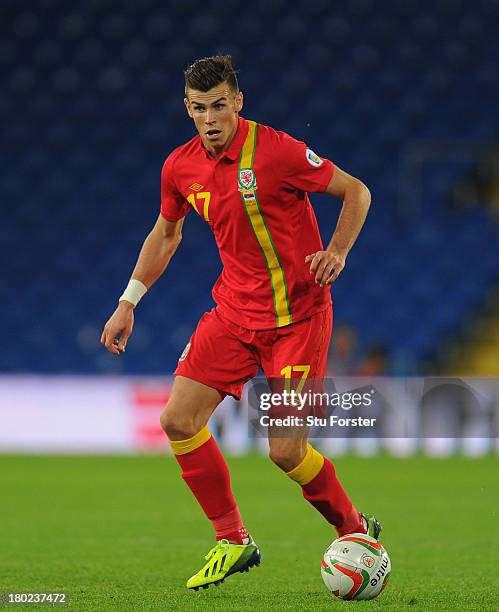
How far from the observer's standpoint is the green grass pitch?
3.58 meters

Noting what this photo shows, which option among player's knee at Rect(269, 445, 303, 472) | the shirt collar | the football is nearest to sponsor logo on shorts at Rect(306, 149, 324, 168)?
the shirt collar

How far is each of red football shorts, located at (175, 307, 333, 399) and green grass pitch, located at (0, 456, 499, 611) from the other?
698 mm

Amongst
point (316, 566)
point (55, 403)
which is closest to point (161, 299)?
point (55, 403)

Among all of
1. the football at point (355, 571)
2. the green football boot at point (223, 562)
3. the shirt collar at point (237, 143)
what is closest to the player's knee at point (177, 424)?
the green football boot at point (223, 562)

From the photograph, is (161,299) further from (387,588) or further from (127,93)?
(387,588)

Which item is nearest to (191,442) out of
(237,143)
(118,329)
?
(118,329)

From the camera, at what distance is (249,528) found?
221 inches

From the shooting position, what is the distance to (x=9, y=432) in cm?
1040

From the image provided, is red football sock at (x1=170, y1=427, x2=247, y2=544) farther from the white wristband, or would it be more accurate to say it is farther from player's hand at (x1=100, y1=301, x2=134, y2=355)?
the white wristband

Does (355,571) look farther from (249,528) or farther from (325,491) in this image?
(249,528)

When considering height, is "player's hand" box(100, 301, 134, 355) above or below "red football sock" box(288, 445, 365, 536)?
above

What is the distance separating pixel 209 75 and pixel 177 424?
1.13m

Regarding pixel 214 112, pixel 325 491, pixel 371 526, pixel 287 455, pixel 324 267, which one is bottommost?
pixel 371 526

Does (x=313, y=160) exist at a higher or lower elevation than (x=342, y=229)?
higher
